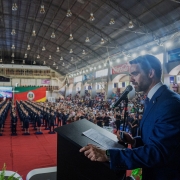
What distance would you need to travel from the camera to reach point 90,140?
156 centimetres

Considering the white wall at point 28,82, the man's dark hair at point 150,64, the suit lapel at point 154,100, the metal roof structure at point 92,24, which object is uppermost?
the metal roof structure at point 92,24

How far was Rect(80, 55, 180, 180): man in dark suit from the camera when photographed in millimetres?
1200

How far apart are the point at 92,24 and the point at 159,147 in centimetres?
2207

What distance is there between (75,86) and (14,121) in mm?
30626

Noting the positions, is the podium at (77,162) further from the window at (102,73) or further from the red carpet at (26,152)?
the window at (102,73)

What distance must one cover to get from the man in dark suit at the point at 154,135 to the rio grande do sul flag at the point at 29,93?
3054 cm

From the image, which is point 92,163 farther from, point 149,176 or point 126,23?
point 126,23

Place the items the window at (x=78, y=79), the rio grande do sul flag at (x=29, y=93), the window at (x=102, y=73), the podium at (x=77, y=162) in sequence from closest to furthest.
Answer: the podium at (x=77, y=162)
the window at (x=102, y=73)
the rio grande do sul flag at (x=29, y=93)
the window at (x=78, y=79)

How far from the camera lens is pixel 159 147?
1.19 metres

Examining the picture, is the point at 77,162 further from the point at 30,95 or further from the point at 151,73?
the point at 30,95

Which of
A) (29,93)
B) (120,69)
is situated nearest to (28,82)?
(29,93)

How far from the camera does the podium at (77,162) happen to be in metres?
1.41

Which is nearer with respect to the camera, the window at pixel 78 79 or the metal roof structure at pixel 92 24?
the metal roof structure at pixel 92 24

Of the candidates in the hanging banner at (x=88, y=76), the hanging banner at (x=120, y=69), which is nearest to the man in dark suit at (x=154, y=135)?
the hanging banner at (x=120, y=69)
